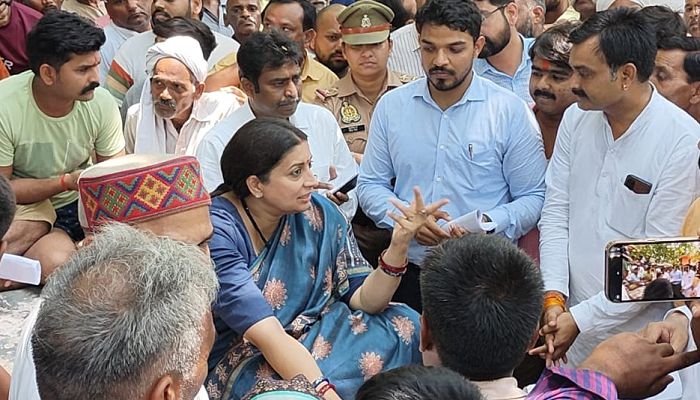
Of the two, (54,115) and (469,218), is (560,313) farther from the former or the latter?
(54,115)

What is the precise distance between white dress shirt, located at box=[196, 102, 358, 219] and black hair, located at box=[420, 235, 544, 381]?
178 cm

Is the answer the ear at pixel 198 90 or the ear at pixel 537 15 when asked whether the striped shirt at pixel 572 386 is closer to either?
the ear at pixel 198 90

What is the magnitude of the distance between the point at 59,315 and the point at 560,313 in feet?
6.41

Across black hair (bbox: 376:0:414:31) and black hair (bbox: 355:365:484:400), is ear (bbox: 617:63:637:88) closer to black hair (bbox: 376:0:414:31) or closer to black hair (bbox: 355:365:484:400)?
black hair (bbox: 355:365:484:400)

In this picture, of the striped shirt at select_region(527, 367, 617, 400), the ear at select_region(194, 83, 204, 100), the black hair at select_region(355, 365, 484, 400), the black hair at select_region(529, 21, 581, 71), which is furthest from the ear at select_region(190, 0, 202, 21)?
the black hair at select_region(355, 365, 484, 400)

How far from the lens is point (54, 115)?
13.0 feet

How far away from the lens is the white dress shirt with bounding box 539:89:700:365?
287 centimetres

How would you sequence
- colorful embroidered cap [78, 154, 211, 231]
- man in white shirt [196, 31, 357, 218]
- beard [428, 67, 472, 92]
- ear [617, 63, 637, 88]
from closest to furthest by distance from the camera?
1. colorful embroidered cap [78, 154, 211, 231]
2. ear [617, 63, 637, 88]
3. beard [428, 67, 472, 92]
4. man in white shirt [196, 31, 357, 218]

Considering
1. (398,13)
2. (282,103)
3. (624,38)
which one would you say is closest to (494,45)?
(282,103)

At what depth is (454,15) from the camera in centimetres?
356

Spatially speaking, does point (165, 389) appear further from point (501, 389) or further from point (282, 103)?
point (282, 103)

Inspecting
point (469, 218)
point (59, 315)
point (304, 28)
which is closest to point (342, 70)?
point (304, 28)

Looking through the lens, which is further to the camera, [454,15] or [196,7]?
[196,7]

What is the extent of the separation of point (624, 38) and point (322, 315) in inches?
53.4
